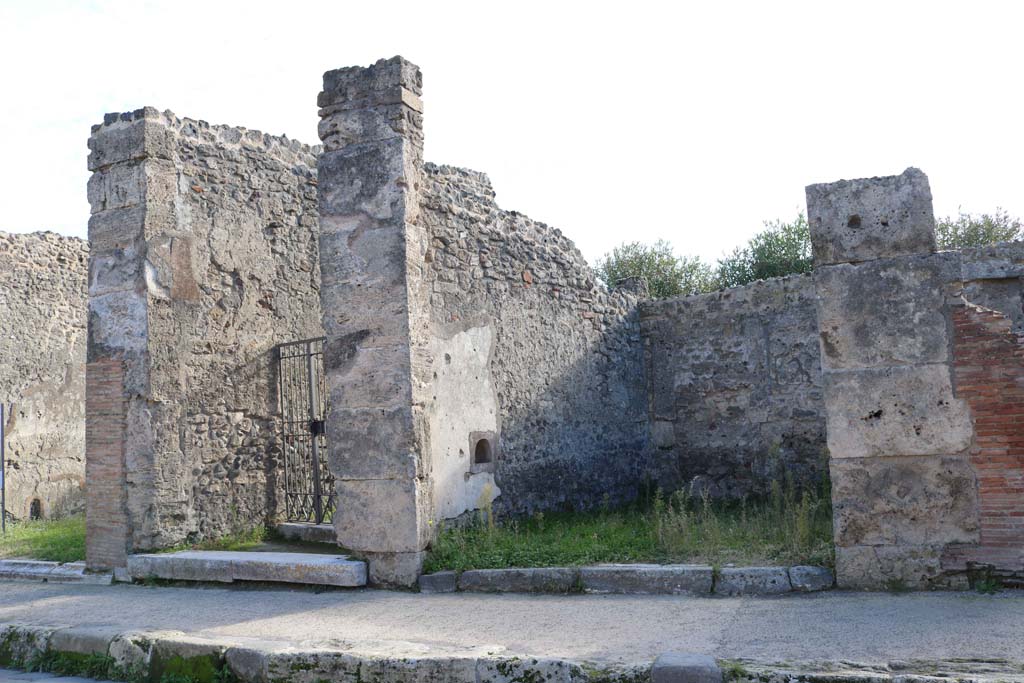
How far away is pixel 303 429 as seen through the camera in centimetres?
858

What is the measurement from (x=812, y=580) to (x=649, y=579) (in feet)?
3.37

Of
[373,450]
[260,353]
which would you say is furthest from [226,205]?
[373,450]

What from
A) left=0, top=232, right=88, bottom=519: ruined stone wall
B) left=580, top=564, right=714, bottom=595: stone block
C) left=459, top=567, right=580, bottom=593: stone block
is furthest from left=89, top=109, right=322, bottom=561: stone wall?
left=0, top=232, right=88, bottom=519: ruined stone wall

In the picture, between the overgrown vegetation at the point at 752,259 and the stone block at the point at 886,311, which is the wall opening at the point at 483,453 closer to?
the stone block at the point at 886,311

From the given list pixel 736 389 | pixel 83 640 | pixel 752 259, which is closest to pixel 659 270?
pixel 752 259

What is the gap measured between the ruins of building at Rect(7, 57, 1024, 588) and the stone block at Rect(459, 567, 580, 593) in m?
0.50

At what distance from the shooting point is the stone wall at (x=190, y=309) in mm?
7508

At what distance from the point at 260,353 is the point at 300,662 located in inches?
167

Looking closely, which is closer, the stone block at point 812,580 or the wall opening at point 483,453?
the stone block at point 812,580

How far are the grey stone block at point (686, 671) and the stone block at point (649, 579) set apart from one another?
1.76m

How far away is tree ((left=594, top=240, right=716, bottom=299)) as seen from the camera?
72.2 feet

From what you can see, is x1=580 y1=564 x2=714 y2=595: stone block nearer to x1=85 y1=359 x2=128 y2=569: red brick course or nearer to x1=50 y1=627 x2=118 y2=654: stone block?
x1=50 y1=627 x2=118 y2=654: stone block

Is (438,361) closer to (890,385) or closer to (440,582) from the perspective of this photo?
(440,582)

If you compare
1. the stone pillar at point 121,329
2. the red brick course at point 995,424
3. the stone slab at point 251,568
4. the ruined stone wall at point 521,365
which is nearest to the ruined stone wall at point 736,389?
the ruined stone wall at point 521,365
